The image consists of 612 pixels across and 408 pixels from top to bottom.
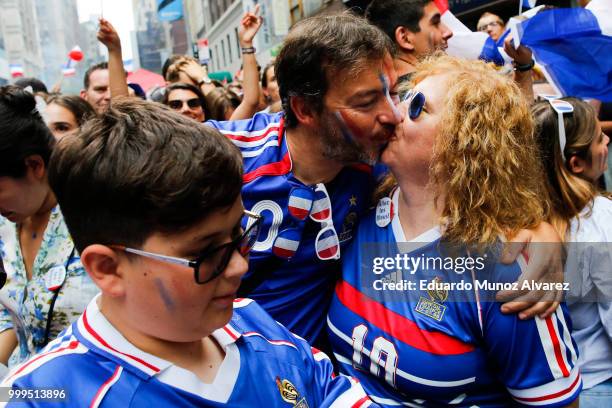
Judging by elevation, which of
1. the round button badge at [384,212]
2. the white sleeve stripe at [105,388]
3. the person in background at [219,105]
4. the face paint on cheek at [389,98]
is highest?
the face paint on cheek at [389,98]

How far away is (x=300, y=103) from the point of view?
2.29 metres

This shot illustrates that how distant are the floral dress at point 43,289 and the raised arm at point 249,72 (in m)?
2.25

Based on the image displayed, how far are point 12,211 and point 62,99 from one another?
1.76 metres

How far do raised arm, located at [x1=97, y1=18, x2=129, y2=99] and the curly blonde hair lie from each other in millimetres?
2871

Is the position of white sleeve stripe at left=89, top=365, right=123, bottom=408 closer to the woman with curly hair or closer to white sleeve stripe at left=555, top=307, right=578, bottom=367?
the woman with curly hair

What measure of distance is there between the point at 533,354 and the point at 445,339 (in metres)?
0.25

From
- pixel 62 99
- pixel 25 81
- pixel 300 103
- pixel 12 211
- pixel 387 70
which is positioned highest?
pixel 387 70

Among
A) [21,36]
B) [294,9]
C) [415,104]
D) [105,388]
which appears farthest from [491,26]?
[21,36]

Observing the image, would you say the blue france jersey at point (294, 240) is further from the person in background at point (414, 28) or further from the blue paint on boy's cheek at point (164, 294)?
the person in background at point (414, 28)

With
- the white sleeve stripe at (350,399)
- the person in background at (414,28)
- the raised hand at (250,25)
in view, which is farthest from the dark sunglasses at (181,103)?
the white sleeve stripe at (350,399)

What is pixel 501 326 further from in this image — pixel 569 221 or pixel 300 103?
pixel 300 103

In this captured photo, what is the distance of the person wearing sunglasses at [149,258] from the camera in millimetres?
1123

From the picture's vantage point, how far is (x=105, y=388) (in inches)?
43.3

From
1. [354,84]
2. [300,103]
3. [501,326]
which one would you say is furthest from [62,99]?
[501,326]
